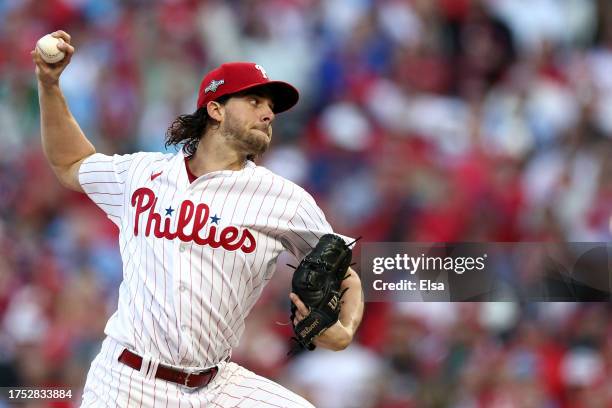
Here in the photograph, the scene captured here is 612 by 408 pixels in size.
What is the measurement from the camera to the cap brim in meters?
2.91

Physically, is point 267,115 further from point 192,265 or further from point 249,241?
point 192,265

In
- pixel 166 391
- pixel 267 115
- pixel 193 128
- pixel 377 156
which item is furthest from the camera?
pixel 377 156

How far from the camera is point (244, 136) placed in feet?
9.41

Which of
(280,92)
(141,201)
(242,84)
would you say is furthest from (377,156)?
(141,201)

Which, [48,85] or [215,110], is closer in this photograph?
[48,85]

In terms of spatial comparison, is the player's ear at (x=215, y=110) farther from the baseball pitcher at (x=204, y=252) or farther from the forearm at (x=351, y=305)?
the forearm at (x=351, y=305)

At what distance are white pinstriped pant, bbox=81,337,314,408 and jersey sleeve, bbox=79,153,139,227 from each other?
440mm

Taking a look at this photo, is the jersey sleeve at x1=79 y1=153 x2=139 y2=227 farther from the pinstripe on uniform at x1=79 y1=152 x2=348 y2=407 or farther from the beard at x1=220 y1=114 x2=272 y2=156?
the beard at x1=220 y1=114 x2=272 y2=156

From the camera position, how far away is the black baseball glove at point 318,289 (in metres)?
2.60

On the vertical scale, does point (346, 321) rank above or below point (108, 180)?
below

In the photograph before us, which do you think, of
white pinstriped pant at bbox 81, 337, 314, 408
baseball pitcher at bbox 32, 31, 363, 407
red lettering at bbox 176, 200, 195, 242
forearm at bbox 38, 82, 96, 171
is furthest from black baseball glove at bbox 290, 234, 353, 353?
forearm at bbox 38, 82, 96, 171

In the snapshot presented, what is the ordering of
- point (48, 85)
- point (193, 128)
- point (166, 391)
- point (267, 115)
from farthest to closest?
point (193, 128) < point (267, 115) < point (48, 85) < point (166, 391)

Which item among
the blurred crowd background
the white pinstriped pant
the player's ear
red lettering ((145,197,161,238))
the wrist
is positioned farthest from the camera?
the blurred crowd background

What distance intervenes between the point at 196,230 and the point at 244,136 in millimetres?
370
